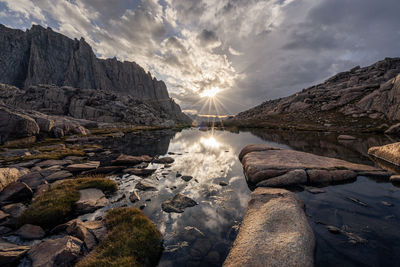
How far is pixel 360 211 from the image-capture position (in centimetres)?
913

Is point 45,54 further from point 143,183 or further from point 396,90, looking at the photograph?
point 396,90

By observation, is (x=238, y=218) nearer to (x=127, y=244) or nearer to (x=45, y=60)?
(x=127, y=244)

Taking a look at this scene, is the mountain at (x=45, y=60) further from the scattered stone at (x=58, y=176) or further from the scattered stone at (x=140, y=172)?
the scattered stone at (x=58, y=176)

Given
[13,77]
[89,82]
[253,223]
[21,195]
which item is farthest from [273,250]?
[13,77]

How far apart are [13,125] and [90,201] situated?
34.5 meters

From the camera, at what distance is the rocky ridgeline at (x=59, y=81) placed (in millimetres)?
95312

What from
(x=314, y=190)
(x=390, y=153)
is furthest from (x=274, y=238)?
(x=390, y=153)

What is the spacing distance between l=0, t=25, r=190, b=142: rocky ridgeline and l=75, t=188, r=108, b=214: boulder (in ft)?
353

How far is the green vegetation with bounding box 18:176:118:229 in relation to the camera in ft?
25.2

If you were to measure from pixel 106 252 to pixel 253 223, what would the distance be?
6638 mm

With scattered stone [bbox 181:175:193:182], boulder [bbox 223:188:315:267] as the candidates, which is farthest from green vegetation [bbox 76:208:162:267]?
scattered stone [bbox 181:175:193:182]

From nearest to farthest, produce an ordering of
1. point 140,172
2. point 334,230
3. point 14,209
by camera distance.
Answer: point 334,230 → point 14,209 → point 140,172

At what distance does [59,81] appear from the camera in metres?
172

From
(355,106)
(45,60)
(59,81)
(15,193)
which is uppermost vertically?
(45,60)
